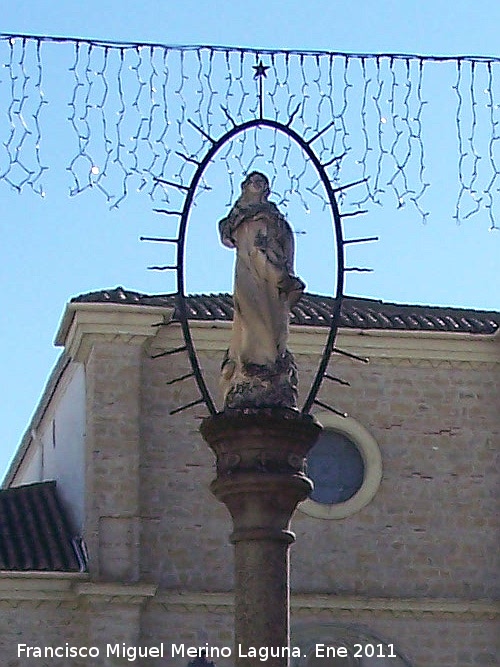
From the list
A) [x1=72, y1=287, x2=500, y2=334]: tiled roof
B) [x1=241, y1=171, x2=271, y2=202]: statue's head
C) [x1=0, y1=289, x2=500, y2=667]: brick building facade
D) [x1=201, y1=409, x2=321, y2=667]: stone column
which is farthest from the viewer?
[x1=72, y1=287, x2=500, y2=334]: tiled roof

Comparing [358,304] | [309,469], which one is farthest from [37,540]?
[358,304]

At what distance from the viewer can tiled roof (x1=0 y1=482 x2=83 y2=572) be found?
68.0 ft

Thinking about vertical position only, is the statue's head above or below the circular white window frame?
below

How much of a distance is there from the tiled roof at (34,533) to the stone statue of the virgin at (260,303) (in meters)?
10.4

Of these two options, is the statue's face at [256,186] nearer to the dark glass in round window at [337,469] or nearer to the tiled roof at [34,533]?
the tiled roof at [34,533]


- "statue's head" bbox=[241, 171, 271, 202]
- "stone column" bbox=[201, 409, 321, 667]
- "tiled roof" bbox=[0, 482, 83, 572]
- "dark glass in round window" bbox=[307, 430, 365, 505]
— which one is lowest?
"stone column" bbox=[201, 409, 321, 667]

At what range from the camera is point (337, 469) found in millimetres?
21766

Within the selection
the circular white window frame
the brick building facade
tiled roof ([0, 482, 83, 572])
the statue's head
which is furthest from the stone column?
the circular white window frame

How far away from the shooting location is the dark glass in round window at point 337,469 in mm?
21672

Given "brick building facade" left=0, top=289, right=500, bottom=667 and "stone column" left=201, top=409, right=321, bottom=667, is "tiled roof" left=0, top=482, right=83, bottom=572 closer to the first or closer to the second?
"brick building facade" left=0, top=289, right=500, bottom=667

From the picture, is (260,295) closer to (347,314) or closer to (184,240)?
(184,240)

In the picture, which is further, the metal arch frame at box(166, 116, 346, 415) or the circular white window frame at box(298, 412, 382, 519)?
the circular white window frame at box(298, 412, 382, 519)

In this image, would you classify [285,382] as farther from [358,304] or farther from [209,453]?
[358,304]

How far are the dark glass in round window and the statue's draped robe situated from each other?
Answer: 11083mm
